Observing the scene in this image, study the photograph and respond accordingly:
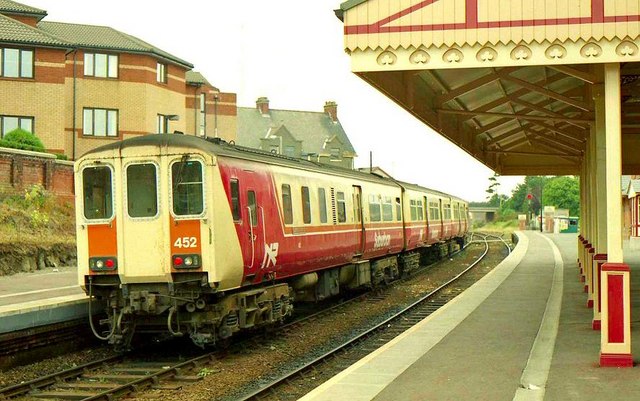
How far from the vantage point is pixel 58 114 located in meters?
34.0

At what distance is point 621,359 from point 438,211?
78.3 ft

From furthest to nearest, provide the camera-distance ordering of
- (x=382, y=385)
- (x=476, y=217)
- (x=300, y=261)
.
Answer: (x=476, y=217), (x=300, y=261), (x=382, y=385)

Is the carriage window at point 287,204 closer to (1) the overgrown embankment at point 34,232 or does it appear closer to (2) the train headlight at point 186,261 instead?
(2) the train headlight at point 186,261

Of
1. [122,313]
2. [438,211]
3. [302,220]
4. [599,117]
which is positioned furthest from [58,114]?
[599,117]

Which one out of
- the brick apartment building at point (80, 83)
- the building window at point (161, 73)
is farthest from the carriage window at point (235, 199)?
the building window at point (161, 73)

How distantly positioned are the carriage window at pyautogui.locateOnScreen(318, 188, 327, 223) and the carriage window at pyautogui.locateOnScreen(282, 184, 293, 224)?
176cm

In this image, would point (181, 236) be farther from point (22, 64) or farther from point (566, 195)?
point (566, 195)

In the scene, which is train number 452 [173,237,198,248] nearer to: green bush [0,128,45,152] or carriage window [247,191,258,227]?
carriage window [247,191,258,227]

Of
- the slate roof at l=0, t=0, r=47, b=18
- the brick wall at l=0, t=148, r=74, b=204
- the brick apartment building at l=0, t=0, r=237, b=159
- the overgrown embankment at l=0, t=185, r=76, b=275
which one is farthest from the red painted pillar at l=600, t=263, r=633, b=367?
the slate roof at l=0, t=0, r=47, b=18

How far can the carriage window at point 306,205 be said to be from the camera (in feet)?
50.3

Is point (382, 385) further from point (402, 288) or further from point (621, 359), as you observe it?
point (402, 288)

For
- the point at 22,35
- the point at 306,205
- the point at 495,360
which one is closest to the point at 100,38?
the point at 22,35

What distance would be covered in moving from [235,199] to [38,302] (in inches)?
144

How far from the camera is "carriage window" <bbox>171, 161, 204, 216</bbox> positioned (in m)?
11.7
